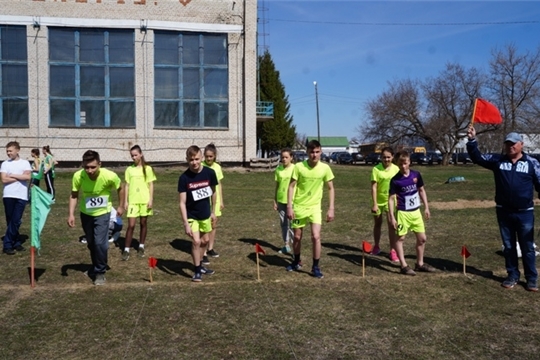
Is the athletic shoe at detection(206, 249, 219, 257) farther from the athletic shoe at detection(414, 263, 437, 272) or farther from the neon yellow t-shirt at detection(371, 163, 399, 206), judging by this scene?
the athletic shoe at detection(414, 263, 437, 272)

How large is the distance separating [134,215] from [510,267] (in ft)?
18.9

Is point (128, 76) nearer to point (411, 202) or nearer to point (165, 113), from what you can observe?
point (165, 113)

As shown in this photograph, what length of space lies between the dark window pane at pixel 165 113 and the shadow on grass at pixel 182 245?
23112 mm

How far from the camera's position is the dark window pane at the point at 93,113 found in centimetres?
3161

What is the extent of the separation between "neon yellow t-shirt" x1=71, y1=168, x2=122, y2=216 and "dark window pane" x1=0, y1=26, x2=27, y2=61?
27.7 meters

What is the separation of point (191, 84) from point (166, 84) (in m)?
1.56

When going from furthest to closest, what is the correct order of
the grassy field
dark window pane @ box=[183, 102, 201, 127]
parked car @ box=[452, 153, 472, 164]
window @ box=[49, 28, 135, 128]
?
parked car @ box=[452, 153, 472, 164] < dark window pane @ box=[183, 102, 201, 127] < window @ box=[49, 28, 135, 128] < the grassy field

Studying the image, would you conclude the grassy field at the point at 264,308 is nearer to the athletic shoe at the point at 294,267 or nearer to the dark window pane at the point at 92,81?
the athletic shoe at the point at 294,267

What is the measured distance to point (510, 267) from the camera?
23.1 feet

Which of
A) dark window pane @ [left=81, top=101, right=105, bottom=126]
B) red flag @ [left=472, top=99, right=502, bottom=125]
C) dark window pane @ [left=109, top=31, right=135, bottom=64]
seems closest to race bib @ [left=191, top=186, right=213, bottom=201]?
red flag @ [left=472, top=99, right=502, bottom=125]

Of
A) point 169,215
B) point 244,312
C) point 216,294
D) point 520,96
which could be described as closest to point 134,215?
point 216,294

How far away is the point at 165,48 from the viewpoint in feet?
105

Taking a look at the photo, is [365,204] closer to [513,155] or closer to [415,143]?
[513,155]

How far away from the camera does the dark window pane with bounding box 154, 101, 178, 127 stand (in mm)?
32094
